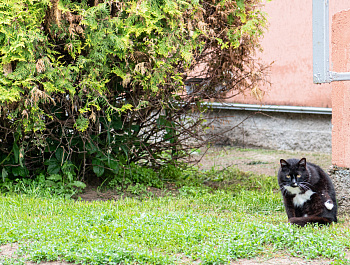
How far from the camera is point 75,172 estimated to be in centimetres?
663

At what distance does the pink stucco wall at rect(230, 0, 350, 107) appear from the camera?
390 inches

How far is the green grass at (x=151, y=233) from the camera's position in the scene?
3.60m

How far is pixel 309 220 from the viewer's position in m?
4.52

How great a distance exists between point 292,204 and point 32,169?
3.74 meters

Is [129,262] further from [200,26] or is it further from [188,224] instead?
[200,26]

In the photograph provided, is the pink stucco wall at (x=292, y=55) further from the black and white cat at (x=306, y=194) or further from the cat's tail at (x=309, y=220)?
the cat's tail at (x=309, y=220)

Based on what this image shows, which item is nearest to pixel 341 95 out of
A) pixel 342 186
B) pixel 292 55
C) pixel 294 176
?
pixel 342 186

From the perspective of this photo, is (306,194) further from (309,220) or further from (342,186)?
(342,186)

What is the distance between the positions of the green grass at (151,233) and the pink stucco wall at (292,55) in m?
4.87

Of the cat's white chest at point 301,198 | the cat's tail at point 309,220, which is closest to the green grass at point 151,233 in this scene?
the cat's tail at point 309,220

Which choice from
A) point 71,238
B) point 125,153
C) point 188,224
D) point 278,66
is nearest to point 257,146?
point 278,66

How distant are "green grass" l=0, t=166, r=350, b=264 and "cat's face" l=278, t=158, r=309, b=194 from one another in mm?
400

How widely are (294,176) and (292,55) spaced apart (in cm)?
620

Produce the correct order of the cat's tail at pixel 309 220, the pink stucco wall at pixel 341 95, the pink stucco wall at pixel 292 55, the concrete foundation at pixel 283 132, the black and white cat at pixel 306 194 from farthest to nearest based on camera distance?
the concrete foundation at pixel 283 132 → the pink stucco wall at pixel 292 55 → the pink stucco wall at pixel 341 95 → the black and white cat at pixel 306 194 → the cat's tail at pixel 309 220
